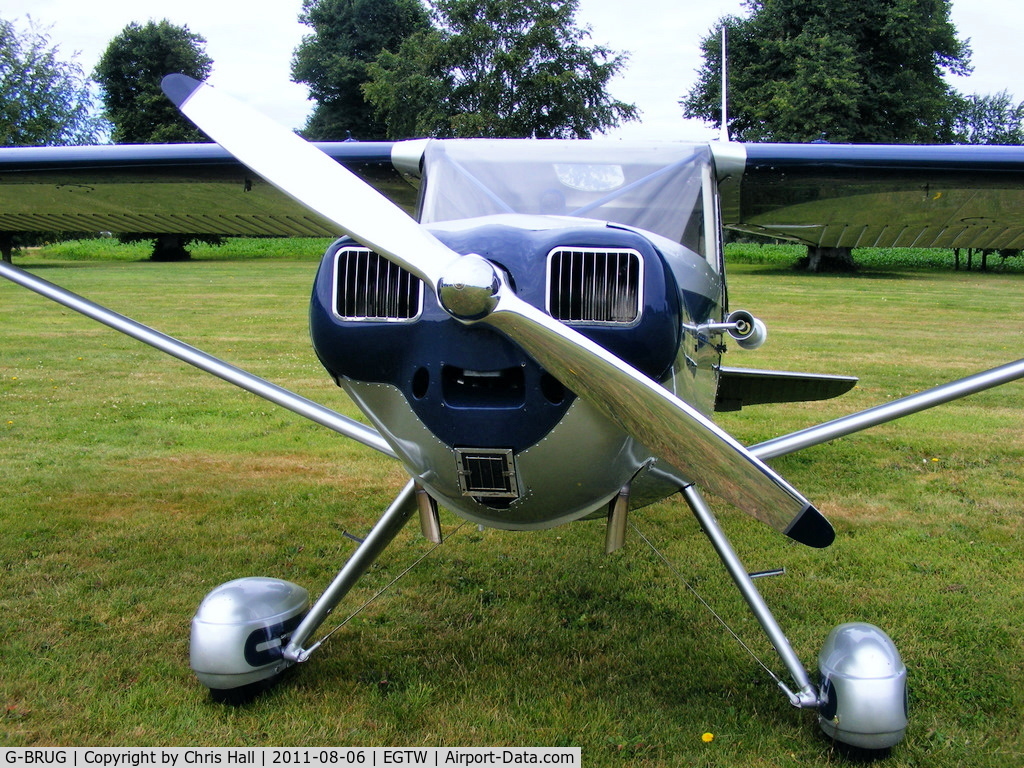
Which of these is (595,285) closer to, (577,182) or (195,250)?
(577,182)

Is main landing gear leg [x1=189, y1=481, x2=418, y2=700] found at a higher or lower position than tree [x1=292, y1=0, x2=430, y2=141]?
lower

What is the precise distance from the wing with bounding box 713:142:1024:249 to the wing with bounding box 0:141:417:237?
1717mm

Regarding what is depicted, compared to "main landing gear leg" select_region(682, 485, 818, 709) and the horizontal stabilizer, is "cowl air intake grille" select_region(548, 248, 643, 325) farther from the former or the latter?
the horizontal stabilizer

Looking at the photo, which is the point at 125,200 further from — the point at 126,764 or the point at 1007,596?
the point at 1007,596

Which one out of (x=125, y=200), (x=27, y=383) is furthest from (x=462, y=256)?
(x=27, y=383)

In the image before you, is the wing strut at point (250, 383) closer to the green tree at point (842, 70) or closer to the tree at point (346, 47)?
the green tree at point (842, 70)

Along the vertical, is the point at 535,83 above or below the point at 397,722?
above

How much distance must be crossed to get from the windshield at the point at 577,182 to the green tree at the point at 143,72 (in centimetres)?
4769

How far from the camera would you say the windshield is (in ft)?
11.1

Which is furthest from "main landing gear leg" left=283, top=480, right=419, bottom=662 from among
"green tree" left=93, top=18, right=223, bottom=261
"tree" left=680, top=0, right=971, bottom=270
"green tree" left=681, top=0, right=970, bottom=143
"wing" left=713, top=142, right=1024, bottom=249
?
"green tree" left=93, top=18, right=223, bottom=261

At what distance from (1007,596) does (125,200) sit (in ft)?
16.8

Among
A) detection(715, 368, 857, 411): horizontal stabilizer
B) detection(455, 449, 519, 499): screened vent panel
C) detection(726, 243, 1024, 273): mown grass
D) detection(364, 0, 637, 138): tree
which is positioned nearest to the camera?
detection(455, 449, 519, 499): screened vent panel

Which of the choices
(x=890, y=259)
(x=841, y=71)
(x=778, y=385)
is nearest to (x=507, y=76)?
(x=841, y=71)

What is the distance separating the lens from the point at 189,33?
173 feet
